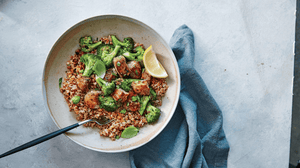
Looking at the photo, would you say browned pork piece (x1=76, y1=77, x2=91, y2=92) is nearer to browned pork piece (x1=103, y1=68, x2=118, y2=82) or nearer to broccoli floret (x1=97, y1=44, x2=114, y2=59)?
browned pork piece (x1=103, y1=68, x2=118, y2=82)

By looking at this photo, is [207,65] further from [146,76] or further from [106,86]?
[106,86]

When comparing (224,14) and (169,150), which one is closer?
(169,150)

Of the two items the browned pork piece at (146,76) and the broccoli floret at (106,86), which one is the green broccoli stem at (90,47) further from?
the browned pork piece at (146,76)

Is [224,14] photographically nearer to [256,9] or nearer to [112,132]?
[256,9]

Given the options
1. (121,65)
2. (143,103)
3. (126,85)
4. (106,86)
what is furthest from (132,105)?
(121,65)

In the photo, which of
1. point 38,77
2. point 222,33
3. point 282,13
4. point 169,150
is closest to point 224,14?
point 222,33

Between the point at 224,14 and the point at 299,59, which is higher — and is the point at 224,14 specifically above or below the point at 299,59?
above
